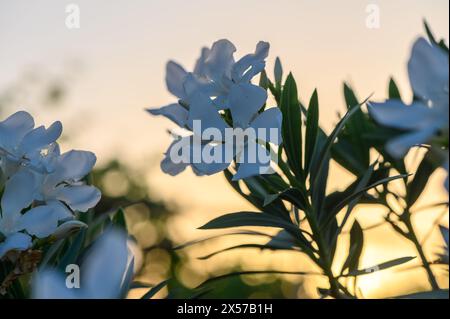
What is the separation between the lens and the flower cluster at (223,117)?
0.74 metres

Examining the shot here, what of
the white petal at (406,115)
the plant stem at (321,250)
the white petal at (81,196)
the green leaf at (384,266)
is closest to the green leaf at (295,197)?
the plant stem at (321,250)

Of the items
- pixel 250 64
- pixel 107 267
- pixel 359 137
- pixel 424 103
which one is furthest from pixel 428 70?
pixel 359 137

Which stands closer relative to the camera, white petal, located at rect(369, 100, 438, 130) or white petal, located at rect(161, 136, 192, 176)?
white petal, located at rect(369, 100, 438, 130)

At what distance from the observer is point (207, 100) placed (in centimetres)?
74

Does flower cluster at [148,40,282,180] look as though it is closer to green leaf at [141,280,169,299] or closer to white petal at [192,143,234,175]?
white petal at [192,143,234,175]

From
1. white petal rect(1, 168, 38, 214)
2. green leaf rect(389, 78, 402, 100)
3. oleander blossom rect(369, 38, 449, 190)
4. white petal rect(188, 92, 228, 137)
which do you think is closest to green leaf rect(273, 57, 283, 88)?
green leaf rect(389, 78, 402, 100)

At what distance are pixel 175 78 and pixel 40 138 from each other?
183 mm

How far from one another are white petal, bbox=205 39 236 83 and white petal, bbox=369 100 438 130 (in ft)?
1.22

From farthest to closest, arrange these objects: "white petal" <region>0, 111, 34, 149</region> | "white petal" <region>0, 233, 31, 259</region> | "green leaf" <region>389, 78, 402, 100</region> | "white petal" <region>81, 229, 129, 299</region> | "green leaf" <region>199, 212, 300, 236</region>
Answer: "green leaf" <region>389, 78, 402, 100</region>
"green leaf" <region>199, 212, 300, 236</region>
"white petal" <region>0, 111, 34, 149</region>
"white petal" <region>0, 233, 31, 259</region>
"white petal" <region>81, 229, 129, 299</region>

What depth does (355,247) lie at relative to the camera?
1.09 m

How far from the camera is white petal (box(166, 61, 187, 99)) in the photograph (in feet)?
2.88

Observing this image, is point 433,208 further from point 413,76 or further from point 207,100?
point 413,76

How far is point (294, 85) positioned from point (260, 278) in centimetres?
621

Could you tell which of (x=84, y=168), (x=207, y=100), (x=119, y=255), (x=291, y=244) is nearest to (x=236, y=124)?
(x=207, y=100)
